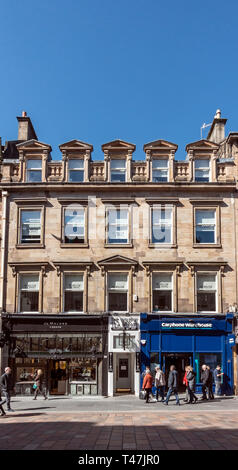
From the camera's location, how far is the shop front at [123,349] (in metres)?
22.7

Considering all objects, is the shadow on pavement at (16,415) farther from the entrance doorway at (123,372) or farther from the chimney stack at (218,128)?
the chimney stack at (218,128)

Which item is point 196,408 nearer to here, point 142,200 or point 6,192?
point 142,200

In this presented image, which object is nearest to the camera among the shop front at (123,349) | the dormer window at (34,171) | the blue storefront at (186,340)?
the shop front at (123,349)

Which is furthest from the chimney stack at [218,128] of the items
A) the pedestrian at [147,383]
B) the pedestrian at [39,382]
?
the pedestrian at [39,382]

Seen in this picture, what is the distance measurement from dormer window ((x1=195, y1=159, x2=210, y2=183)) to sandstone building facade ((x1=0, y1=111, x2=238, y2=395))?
0.18ft

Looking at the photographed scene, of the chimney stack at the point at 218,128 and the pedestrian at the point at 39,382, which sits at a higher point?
the chimney stack at the point at 218,128

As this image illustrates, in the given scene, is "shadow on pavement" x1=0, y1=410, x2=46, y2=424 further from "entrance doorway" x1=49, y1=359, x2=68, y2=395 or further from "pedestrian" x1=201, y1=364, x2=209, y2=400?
"pedestrian" x1=201, y1=364, x2=209, y2=400

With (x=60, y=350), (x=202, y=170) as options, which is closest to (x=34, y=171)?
(x=202, y=170)

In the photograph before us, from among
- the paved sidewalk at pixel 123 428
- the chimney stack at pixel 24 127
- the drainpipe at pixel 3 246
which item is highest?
the chimney stack at pixel 24 127

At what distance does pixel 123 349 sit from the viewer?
898 inches

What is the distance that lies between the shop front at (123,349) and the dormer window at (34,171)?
8415 mm

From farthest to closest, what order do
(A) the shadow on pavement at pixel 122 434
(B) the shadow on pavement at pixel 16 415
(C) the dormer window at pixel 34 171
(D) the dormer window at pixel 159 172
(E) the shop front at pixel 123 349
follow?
1. (C) the dormer window at pixel 34 171
2. (D) the dormer window at pixel 159 172
3. (E) the shop front at pixel 123 349
4. (B) the shadow on pavement at pixel 16 415
5. (A) the shadow on pavement at pixel 122 434

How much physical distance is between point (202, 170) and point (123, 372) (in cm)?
1130

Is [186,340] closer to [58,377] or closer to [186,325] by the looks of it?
[186,325]
